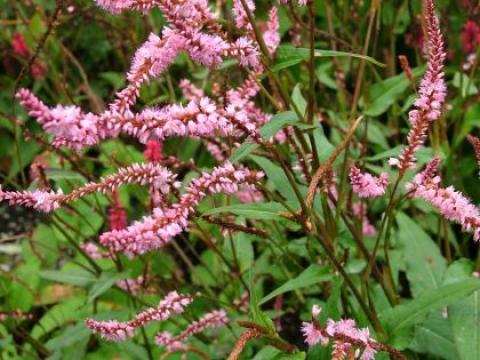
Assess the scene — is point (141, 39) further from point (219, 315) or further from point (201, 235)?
point (219, 315)

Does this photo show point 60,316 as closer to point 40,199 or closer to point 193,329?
point 193,329

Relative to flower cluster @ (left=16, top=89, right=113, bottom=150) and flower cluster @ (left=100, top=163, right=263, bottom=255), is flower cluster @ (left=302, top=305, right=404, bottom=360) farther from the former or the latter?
flower cluster @ (left=16, top=89, right=113, bottom=150)

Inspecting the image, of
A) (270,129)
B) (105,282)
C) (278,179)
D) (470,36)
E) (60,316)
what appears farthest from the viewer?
(60,316)

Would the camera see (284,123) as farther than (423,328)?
No

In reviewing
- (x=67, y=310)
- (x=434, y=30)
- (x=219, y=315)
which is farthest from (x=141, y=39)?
(x=434, y=30)

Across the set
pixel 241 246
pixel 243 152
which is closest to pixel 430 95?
pixel 243 152

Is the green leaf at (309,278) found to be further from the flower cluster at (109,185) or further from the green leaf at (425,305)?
the flower cluster at (109,185)

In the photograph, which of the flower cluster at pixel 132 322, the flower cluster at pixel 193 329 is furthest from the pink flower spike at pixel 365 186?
the flower cluster at pixel 193 329
